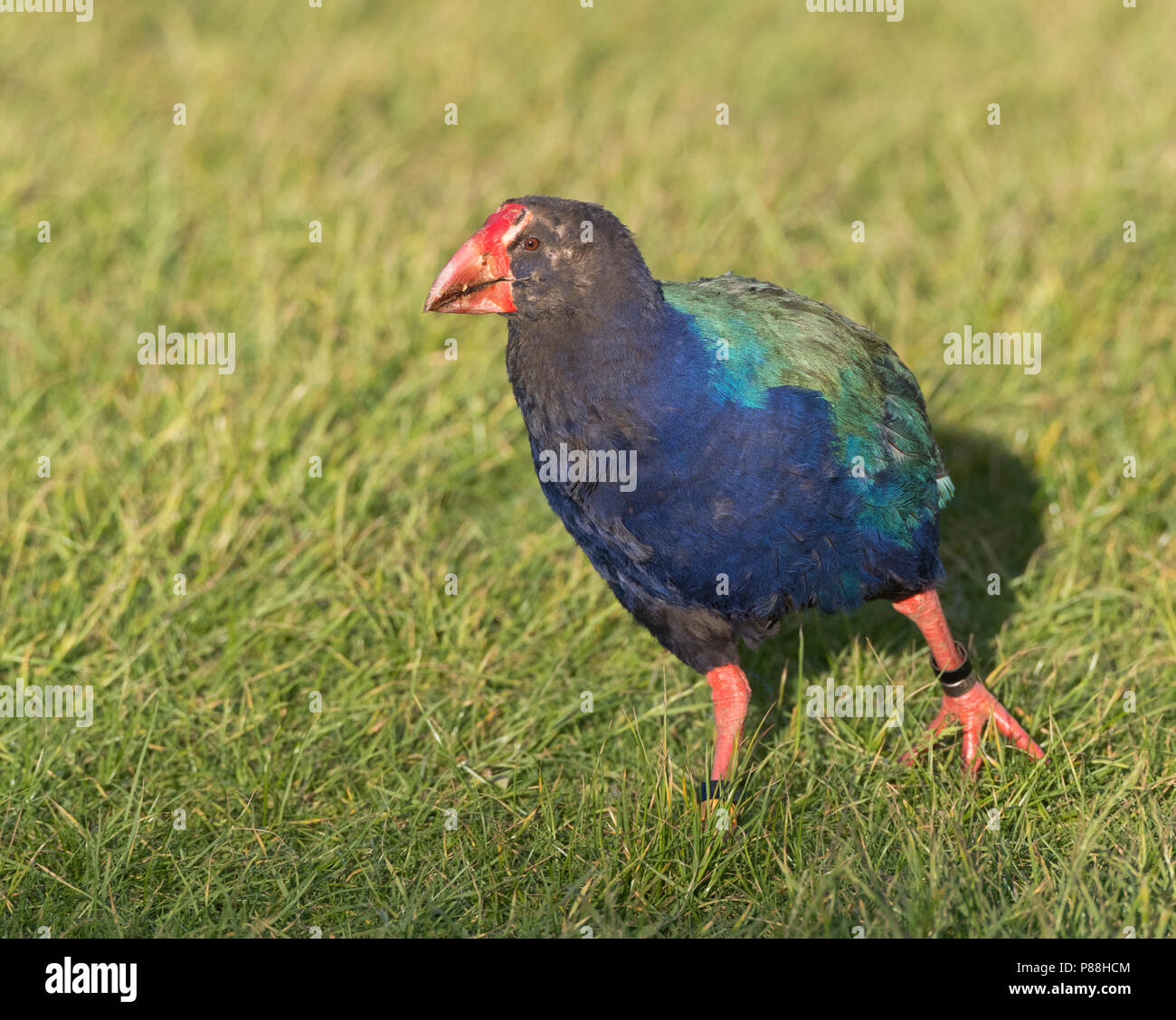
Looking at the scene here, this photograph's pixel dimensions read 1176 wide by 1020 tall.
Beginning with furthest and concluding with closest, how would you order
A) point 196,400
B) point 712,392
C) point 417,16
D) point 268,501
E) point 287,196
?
point 417,16 < point 287,196 < point 196,400 < point 268,501 < point 712,392

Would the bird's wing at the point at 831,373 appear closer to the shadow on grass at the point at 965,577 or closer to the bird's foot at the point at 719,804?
the shadow on grass at the point at 965,577

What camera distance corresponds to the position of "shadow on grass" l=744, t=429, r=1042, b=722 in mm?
3979

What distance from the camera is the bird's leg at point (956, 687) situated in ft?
11.6

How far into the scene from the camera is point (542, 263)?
3.00m

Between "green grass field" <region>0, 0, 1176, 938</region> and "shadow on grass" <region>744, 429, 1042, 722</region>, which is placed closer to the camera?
"green grass field" <region>0, 0, 1176, 938</region>

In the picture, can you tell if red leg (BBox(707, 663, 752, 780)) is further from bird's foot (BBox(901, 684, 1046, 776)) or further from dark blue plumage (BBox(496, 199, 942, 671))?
bird's foot (BBox(901, 684, 1046, 776))

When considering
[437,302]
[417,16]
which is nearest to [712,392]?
[437,302]

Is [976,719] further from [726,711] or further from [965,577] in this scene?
[965,577]

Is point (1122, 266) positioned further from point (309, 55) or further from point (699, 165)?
point (309, 55)

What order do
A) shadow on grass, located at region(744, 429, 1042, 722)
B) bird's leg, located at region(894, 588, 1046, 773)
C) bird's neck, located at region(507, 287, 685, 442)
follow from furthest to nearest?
1. shadow on grass, located at region(744, 429, 1042, 722)
2. bird's leg, located at region(894, 588, 1046, 773)
3. bird's neck, located at region(507, 287, 685, 442)

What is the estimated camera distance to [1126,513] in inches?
174

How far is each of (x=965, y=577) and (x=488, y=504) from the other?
153cm

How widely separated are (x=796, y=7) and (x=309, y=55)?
2.94m

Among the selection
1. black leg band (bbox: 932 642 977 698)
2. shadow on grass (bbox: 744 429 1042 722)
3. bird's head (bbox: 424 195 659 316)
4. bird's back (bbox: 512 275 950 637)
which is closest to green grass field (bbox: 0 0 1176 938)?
shadow on grass (bbox: 744 429 1042 722)
